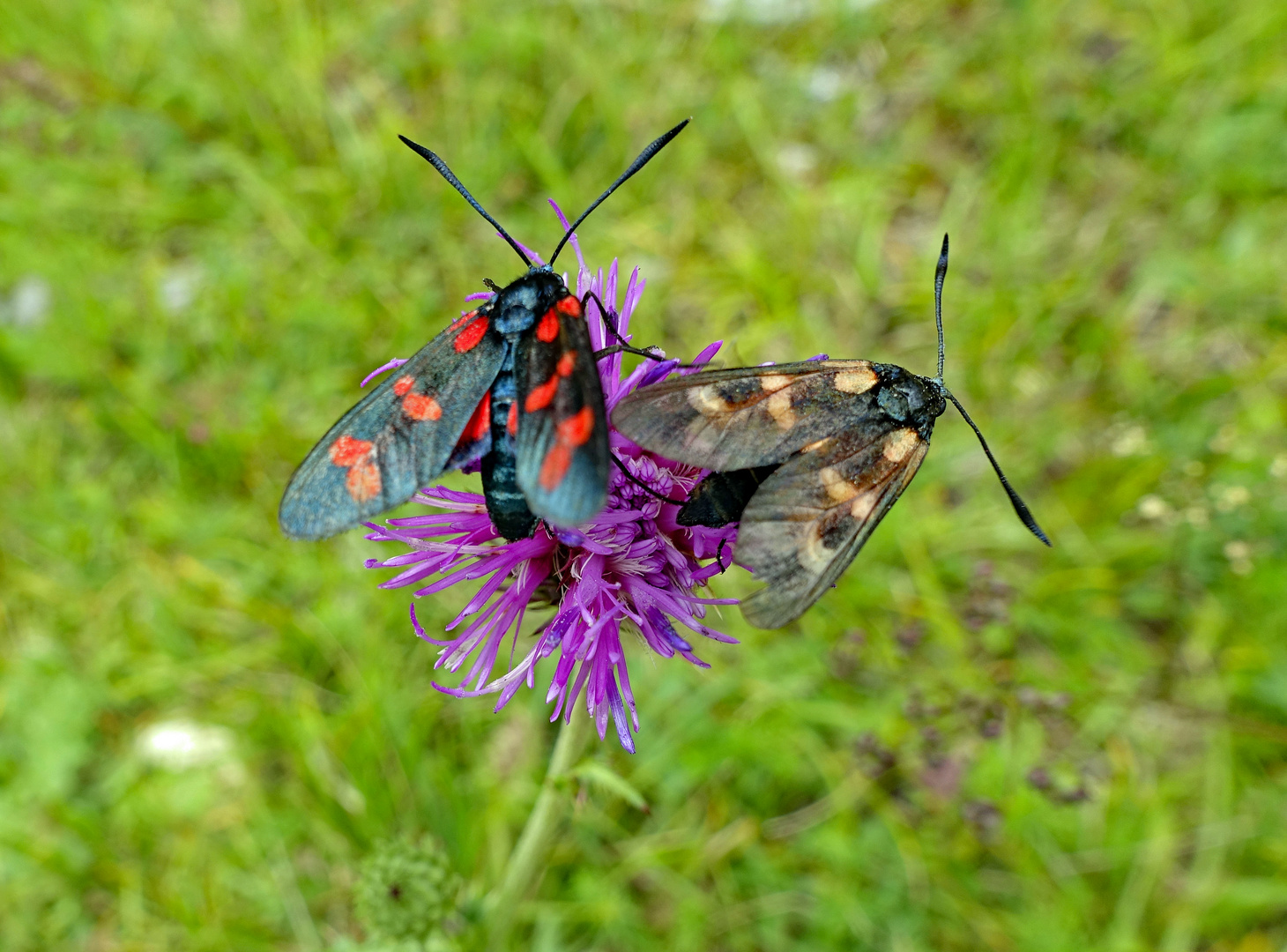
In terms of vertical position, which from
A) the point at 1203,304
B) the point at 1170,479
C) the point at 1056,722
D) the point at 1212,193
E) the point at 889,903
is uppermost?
the point at 1212,193

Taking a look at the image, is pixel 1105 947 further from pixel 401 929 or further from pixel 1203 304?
pixel 1203 304

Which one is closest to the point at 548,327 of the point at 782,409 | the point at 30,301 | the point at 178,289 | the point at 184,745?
the point at 782,409

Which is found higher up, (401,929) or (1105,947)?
(401,929)

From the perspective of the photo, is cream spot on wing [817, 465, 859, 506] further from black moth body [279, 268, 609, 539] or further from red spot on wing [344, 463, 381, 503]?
red spot on wing [344, 463, 381, 503]

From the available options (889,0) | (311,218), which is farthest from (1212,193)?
(311,218)

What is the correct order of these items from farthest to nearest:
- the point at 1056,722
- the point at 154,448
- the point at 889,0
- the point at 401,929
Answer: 1. the point at 889,0
2. the point at 154,448
3. the point at 1056,722
4. the point at 401,929

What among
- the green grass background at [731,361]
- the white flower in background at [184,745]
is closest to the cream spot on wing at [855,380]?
the green grass background at [731,361]

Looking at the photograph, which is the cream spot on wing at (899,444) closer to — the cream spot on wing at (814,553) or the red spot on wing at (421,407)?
the cream spot on wing at (814,553)
